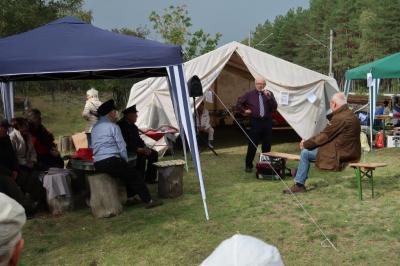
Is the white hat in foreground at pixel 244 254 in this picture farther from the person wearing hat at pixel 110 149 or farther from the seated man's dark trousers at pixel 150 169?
the seated man's dark trousers at pixel 150 169

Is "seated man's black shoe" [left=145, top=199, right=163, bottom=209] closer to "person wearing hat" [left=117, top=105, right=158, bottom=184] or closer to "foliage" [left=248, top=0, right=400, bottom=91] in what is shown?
"person wearing hat" [left=117, top=105, right=158, bottom=184]

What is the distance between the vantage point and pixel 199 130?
11.3 metres

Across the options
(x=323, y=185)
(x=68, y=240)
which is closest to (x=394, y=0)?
(x=323, y=185)

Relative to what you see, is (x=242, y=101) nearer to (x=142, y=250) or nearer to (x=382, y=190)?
(x=382, y=190)

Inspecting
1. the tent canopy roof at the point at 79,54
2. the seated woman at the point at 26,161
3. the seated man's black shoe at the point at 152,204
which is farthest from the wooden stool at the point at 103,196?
the tent canopy roof at the point at 79,54

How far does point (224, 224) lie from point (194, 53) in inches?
780

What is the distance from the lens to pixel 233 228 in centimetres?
517

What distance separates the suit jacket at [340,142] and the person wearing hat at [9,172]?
3.41m

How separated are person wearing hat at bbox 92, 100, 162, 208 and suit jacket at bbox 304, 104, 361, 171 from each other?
222cm

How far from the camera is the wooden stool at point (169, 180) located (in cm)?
657

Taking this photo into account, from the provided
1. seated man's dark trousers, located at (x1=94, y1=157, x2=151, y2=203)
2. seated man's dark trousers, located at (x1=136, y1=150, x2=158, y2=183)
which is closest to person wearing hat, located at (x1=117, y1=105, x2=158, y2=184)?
seated man's dark trousers, located at (x1=136, y1=150, x2=158, y2=183)

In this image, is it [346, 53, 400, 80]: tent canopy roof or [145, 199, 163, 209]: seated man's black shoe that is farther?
[346, 53, 400, 80]: tent canopy roof

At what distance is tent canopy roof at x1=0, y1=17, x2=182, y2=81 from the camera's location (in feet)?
17.3

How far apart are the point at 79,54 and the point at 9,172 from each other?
1.58 meters
